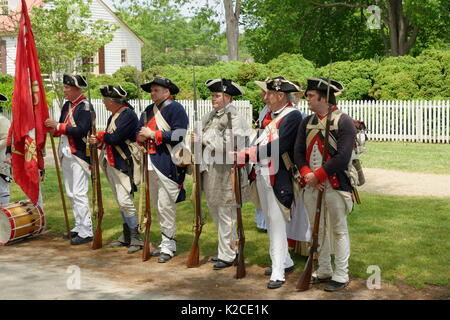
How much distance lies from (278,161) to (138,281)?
1915 mm

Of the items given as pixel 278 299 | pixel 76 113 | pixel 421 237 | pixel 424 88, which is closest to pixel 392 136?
pixel 424 88

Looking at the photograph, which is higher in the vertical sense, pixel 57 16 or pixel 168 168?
pixel 57 16

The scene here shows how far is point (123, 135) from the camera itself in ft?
27.9

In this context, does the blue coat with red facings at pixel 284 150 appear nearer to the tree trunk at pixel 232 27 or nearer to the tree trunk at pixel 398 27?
the tree trunk at pixel 232 27

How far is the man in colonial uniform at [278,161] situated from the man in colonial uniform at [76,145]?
9.15 ft

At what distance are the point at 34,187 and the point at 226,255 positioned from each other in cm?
298

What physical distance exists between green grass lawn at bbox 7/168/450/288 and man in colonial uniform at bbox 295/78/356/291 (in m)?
0.57

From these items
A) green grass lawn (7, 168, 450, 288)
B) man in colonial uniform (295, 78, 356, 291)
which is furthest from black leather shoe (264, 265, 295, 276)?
man in colonial uniform (295, 78, 356, 291)

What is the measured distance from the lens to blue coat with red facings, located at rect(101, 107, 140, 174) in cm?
848

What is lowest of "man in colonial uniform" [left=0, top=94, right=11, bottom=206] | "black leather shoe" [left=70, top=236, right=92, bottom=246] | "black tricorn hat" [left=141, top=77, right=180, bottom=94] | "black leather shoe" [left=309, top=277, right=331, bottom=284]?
"black leather shoe" [left=309, top=277, right=331, bottom=284]

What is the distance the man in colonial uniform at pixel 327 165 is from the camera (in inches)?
260

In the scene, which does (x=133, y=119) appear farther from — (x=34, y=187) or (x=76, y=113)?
(x=34, y=187)

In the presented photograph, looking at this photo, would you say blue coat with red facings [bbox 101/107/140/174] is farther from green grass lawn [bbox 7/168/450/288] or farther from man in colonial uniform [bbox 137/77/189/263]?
green grass lawn [bbox 7/168/450/288]

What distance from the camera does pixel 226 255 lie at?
7797 millimetres
